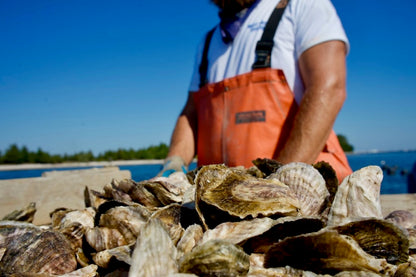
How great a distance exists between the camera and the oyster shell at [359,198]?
1239mm

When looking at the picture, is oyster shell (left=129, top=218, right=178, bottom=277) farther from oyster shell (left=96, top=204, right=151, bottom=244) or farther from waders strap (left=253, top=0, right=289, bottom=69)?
waders strap (left=253, top=0, right=289, bottom=69)

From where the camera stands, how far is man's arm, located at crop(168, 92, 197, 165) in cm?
414

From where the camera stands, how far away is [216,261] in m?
0.93

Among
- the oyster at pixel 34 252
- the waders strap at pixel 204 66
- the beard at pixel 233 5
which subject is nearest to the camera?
the oyster at pixel 34 252

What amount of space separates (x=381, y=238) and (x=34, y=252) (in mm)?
1283

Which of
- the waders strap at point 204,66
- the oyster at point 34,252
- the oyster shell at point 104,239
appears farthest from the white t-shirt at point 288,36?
the oyster at point 34,252

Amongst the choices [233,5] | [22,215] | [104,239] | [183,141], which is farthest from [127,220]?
[233,5]

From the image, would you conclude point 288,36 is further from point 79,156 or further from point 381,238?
point 79,156

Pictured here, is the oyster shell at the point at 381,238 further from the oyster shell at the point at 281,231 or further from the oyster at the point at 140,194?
the oyster at the point at 140,194

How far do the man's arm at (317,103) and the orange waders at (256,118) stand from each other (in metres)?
0.24

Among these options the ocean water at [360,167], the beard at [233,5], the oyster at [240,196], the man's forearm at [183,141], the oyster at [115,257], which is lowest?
the ocean water at [360,167]

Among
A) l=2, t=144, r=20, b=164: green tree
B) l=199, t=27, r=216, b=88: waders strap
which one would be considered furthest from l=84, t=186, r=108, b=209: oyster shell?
l=2, t=144, r=20, b=164: green tree

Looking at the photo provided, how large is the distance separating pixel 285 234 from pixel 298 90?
2.52 meters

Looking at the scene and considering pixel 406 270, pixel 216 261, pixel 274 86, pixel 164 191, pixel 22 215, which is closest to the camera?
pixel 216 261
